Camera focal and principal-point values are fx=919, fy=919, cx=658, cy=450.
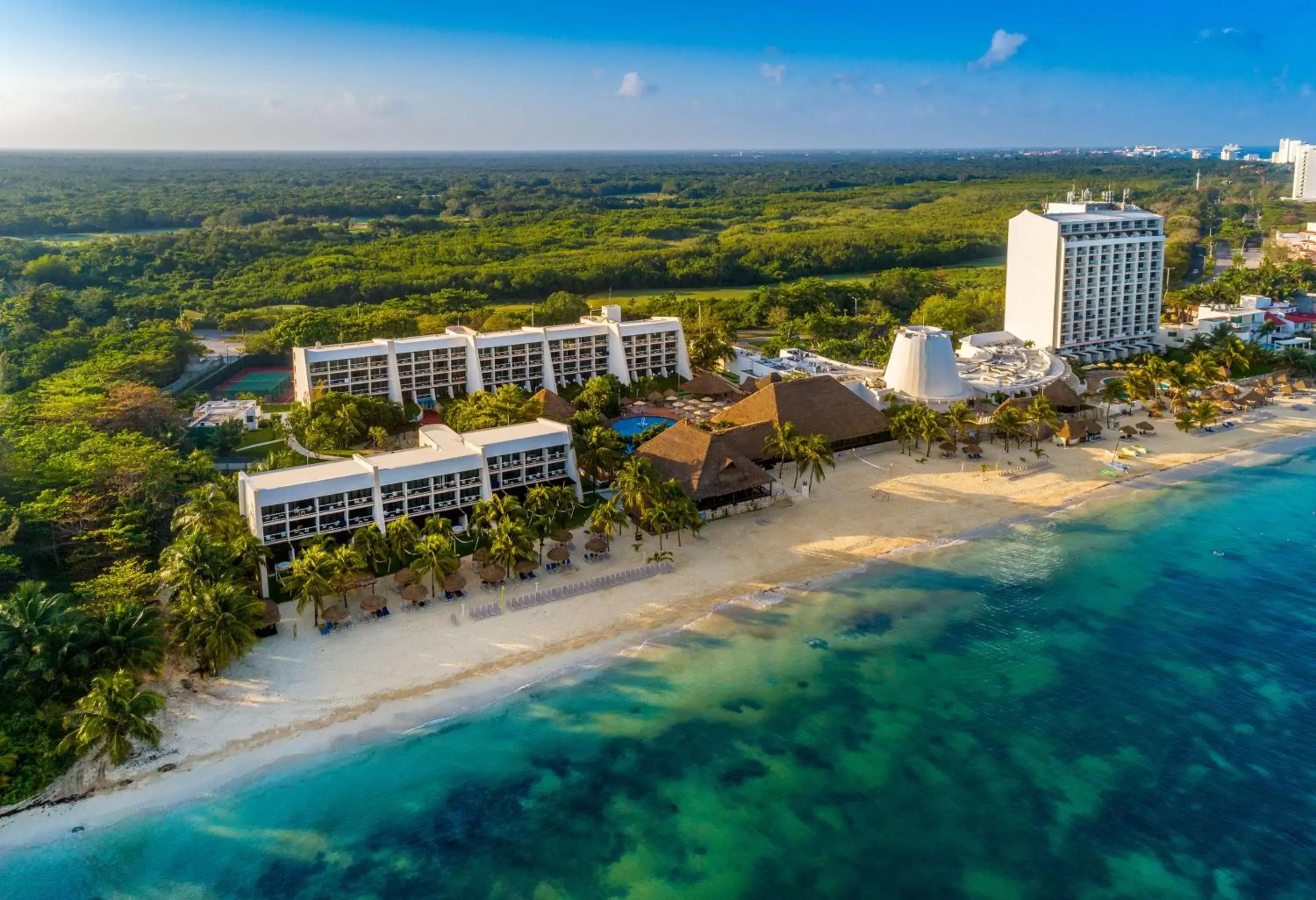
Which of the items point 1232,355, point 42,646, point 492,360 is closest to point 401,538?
point 42,646

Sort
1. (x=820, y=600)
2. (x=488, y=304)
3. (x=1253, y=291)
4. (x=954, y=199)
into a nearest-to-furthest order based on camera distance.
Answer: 1. (x=820, y=600)
2. (x=1253, y=291)
3. (x=488, y=304)
4. (x=954, y=199)

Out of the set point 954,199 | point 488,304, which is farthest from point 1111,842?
point 954,199

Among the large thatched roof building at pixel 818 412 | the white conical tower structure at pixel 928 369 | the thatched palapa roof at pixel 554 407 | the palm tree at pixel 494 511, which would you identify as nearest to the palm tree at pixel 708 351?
the white conical tower structure at pixel 928 369

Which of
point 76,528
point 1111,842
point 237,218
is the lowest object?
point 1111,842

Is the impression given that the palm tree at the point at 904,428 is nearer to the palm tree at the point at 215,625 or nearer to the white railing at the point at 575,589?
the white railing at the point at 575,589

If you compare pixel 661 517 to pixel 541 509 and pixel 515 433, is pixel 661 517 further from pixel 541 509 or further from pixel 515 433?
pixel 515 433

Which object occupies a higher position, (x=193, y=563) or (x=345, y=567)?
(x=193, y=563)

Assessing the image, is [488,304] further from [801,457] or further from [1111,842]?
[1111,842]
